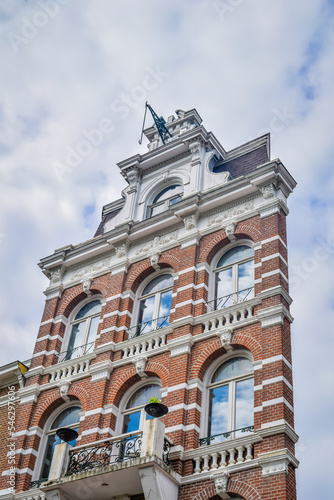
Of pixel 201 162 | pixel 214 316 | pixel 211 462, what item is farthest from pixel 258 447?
pixel 201 162

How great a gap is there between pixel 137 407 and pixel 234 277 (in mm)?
4960

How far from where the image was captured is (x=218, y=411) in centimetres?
1936

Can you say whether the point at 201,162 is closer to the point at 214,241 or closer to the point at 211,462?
the point at 214,241

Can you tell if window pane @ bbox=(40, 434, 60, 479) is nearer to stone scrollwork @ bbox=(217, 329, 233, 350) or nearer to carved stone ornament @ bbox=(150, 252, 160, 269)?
stone scrollwork @ bbox=(217, 329, 233, 350)

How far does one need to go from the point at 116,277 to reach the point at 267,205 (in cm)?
584

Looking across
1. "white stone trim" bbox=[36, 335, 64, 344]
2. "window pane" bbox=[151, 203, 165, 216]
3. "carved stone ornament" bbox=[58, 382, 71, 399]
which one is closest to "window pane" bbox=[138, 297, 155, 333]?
"carved stone ornament" bbox=[58, 382, 71, 399]

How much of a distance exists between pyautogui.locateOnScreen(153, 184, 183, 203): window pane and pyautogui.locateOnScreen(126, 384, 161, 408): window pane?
323 inches

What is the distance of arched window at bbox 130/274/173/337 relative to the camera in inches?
906

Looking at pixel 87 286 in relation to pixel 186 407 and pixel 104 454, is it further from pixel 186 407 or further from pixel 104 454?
pixel 104 454

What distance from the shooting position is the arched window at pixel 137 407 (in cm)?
2064

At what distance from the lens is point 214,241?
23.2 metres

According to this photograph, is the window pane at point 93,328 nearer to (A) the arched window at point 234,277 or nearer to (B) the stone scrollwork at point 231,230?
(A) the arched window at point 234,277

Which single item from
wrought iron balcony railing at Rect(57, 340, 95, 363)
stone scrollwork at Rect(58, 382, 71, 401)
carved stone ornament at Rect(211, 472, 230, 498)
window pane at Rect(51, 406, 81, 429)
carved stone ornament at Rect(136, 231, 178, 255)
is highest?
carved stone ornament at Rect(136, 231, 178, 255)

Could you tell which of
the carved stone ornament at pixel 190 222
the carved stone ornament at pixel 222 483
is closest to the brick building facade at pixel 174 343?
the carved stone ornament at pixel 222 483
